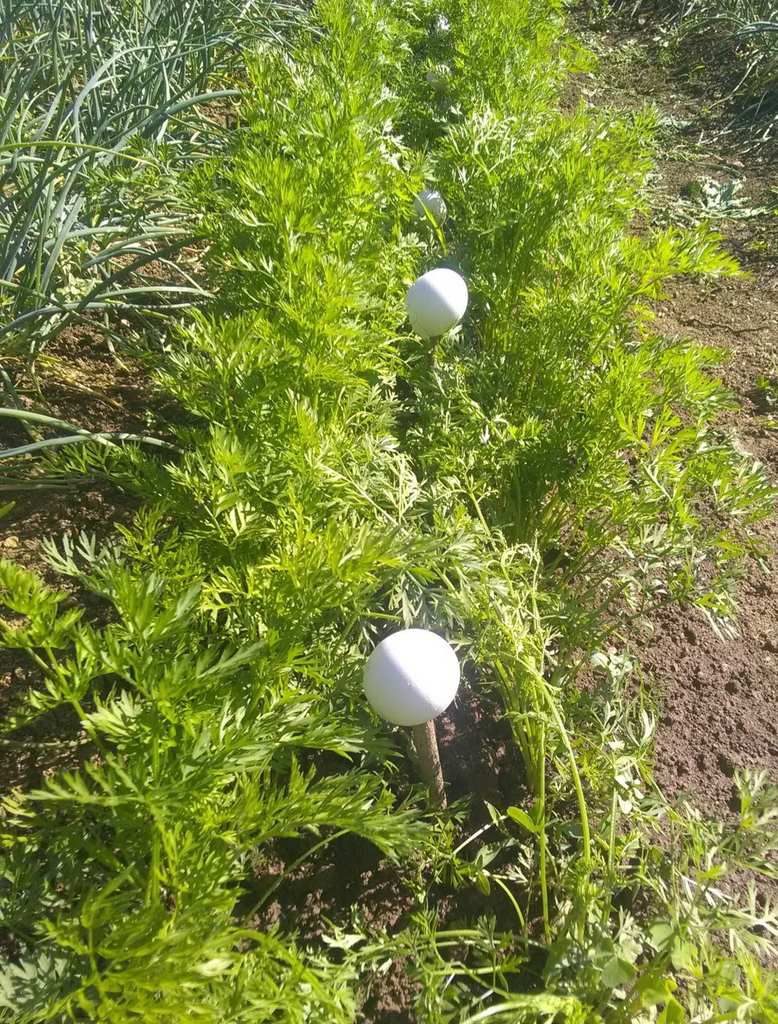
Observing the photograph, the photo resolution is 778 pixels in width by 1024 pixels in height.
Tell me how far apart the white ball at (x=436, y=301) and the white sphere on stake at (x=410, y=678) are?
0.85 metres

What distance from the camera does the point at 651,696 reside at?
157 cm

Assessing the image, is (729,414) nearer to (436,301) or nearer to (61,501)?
(436,301)

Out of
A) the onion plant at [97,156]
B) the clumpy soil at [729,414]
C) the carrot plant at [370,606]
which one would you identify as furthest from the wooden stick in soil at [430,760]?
the onion plant at [97,156]

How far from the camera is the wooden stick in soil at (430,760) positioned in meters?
1.17

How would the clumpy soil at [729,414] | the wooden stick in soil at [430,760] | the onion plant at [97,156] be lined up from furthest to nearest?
the onion plant at [97,156] → the clumpy soil at [729,414] → the wooden stick in soil at [430,760]

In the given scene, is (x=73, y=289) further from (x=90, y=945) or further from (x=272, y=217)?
(x=90, y=945)

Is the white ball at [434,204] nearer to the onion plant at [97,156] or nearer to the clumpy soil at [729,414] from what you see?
the onion plant at [97,156]

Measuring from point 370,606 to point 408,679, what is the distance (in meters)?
0.44

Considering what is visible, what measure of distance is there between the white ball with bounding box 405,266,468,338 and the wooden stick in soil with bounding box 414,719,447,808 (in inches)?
35.7

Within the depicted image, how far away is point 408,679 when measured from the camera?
1003 millimetres

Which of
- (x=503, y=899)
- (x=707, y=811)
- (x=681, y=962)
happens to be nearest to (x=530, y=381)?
(x=707, y=811)

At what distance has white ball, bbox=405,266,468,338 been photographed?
63.3 inches

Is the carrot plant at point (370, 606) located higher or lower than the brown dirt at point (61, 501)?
higher

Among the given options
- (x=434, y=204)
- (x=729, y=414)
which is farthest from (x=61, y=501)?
(x=729, y=414)
